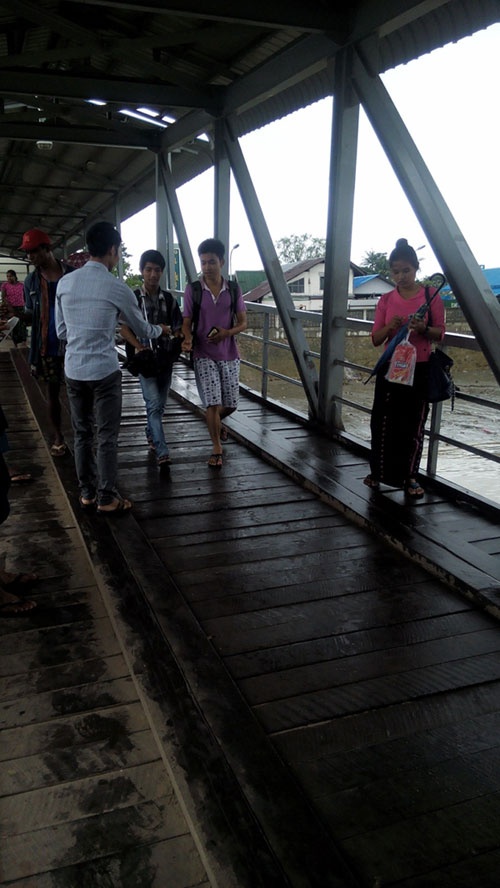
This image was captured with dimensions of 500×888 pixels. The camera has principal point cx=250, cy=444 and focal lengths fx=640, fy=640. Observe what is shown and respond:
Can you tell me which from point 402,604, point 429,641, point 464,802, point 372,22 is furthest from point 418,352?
point 464,802

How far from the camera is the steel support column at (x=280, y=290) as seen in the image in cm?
546

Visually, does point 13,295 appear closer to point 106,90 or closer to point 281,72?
point 106,90

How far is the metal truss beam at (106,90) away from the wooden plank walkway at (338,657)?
13.1ft

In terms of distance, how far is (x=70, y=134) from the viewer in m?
7.67

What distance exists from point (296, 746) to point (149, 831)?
46 cm

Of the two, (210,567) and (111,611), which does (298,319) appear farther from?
(111,611)

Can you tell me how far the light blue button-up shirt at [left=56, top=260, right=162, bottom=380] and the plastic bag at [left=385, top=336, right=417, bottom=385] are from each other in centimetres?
135

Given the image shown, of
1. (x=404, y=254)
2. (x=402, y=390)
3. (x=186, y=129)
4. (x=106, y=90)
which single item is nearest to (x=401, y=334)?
(x=402, y=390)

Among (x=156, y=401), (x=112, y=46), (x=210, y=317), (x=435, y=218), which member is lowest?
(x=156, y=401)

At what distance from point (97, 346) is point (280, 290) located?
2668mm

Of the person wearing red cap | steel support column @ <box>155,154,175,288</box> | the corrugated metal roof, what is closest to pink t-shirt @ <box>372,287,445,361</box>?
the corrugated metal roof

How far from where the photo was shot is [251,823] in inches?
59.5

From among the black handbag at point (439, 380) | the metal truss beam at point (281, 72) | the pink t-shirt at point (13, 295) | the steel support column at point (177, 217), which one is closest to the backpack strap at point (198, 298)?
the black handbag at point (439, 380)

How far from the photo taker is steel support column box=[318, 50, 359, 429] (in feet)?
14.1
